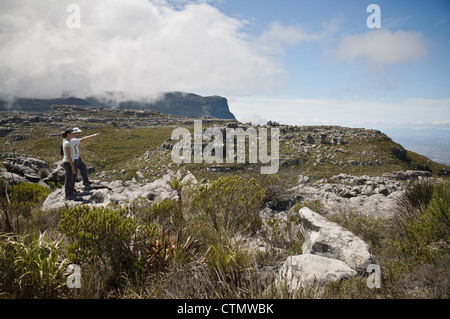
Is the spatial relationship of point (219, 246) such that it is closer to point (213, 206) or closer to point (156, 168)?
point (213, 206)

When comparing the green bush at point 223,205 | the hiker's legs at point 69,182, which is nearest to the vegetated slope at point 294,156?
the hiker's legs at point 69,182

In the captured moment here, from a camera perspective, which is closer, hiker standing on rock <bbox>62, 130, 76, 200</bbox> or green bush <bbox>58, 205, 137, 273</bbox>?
green bush <bbox>58, 205, 137, 273</bbox>

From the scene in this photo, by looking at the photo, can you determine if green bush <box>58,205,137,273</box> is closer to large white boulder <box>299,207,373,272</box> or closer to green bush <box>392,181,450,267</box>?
large white boulder <box>299,207,373,272</box>

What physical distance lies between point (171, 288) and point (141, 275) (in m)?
0.55

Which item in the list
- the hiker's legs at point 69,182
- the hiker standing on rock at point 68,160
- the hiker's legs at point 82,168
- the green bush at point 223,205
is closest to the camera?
the green bush at point 223,205

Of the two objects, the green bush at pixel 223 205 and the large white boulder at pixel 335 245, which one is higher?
the green bush at pixel 223 205

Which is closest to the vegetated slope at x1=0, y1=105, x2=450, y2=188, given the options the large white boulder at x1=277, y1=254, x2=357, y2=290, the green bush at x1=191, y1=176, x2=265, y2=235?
the green bush at x1=191, y1=176, x2=265, y2=235

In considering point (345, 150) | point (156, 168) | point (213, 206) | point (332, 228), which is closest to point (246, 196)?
point (213, 206)

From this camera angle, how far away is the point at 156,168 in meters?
28.9

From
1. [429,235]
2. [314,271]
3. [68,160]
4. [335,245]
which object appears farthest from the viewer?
[68,160]

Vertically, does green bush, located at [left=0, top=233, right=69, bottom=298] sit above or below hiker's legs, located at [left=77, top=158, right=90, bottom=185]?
below

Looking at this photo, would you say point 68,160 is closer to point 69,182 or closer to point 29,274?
point 69,182

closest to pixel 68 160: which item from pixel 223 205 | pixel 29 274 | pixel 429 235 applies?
pixel 29 274

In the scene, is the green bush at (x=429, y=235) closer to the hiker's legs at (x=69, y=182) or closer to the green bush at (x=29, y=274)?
the green bush at (x=29, y=274)
